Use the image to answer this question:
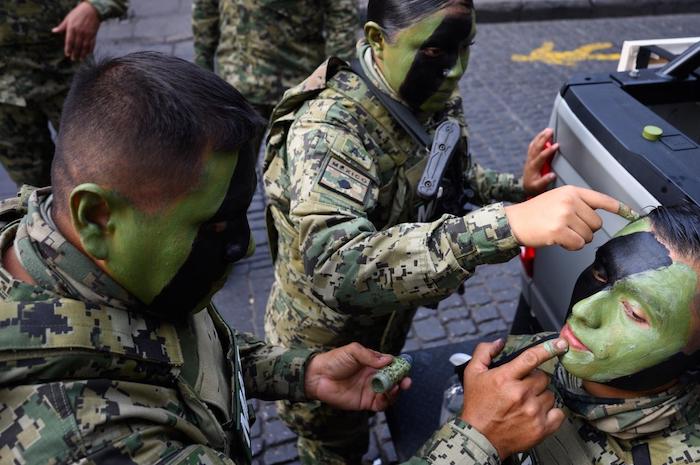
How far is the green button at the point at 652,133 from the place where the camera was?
195 cm

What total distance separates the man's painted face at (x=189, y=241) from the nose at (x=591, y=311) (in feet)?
2.78

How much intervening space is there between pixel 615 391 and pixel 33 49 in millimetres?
3568

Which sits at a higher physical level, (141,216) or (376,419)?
(141,216)

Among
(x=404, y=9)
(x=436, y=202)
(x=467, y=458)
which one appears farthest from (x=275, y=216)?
(x=467, y=458)

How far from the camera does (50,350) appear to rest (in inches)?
42.3

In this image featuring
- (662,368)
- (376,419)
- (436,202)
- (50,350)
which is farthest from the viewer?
(376,419)

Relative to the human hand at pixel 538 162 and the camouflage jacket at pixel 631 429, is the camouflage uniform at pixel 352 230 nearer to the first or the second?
the human hand at pixel 538 162

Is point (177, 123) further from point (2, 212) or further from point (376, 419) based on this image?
point (376, 419)

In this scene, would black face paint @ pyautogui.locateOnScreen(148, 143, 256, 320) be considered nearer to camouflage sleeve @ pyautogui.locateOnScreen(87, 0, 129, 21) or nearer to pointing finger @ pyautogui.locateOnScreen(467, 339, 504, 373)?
pointing finger @ pyautogui.locateOnScreen(467, 339, 504, 373)

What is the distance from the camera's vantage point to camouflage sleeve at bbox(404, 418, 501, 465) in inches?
56.2

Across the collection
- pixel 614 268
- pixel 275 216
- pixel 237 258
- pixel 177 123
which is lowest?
pixel 275 216

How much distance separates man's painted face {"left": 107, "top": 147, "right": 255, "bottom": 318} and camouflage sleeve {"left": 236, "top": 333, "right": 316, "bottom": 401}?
0.51 m

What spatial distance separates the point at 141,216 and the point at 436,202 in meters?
1.31

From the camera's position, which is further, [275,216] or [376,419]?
[376,419]
